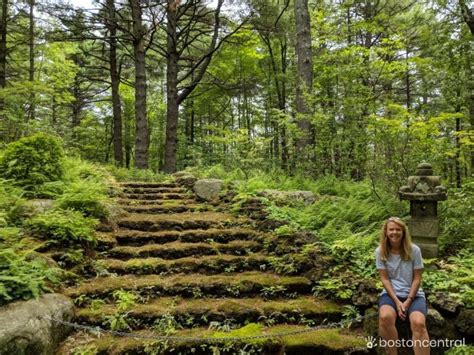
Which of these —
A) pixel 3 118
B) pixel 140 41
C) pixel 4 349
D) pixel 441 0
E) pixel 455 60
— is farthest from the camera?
pixel 140 41

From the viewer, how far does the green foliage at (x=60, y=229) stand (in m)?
5.27

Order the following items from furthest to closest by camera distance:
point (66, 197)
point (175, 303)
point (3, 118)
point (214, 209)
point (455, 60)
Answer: point (3, 118) < point (455, 60) < point (214, 209) < point (66, 197) < point (175, 303)

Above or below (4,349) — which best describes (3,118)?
above

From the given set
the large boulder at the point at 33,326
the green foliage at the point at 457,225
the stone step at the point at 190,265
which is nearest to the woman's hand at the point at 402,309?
the stone step at the point at 190,265

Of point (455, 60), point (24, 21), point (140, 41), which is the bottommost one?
point (455, 60)

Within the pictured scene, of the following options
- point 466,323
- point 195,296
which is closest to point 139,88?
point 195,296

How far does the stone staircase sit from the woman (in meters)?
0.52

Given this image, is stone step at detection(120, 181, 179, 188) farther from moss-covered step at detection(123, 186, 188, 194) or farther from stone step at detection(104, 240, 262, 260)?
stone step at detection(104, 240, 262, 260)

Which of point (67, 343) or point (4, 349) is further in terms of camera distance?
point (67, 343)

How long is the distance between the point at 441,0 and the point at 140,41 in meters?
9.64

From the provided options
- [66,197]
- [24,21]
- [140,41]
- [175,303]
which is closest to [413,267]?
[175,303]

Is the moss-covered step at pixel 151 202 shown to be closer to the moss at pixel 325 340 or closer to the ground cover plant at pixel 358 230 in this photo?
the ground cover plant at pixel 358 230

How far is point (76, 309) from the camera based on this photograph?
4.22 meters

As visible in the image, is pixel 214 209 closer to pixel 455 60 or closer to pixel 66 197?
pixel 66 197
